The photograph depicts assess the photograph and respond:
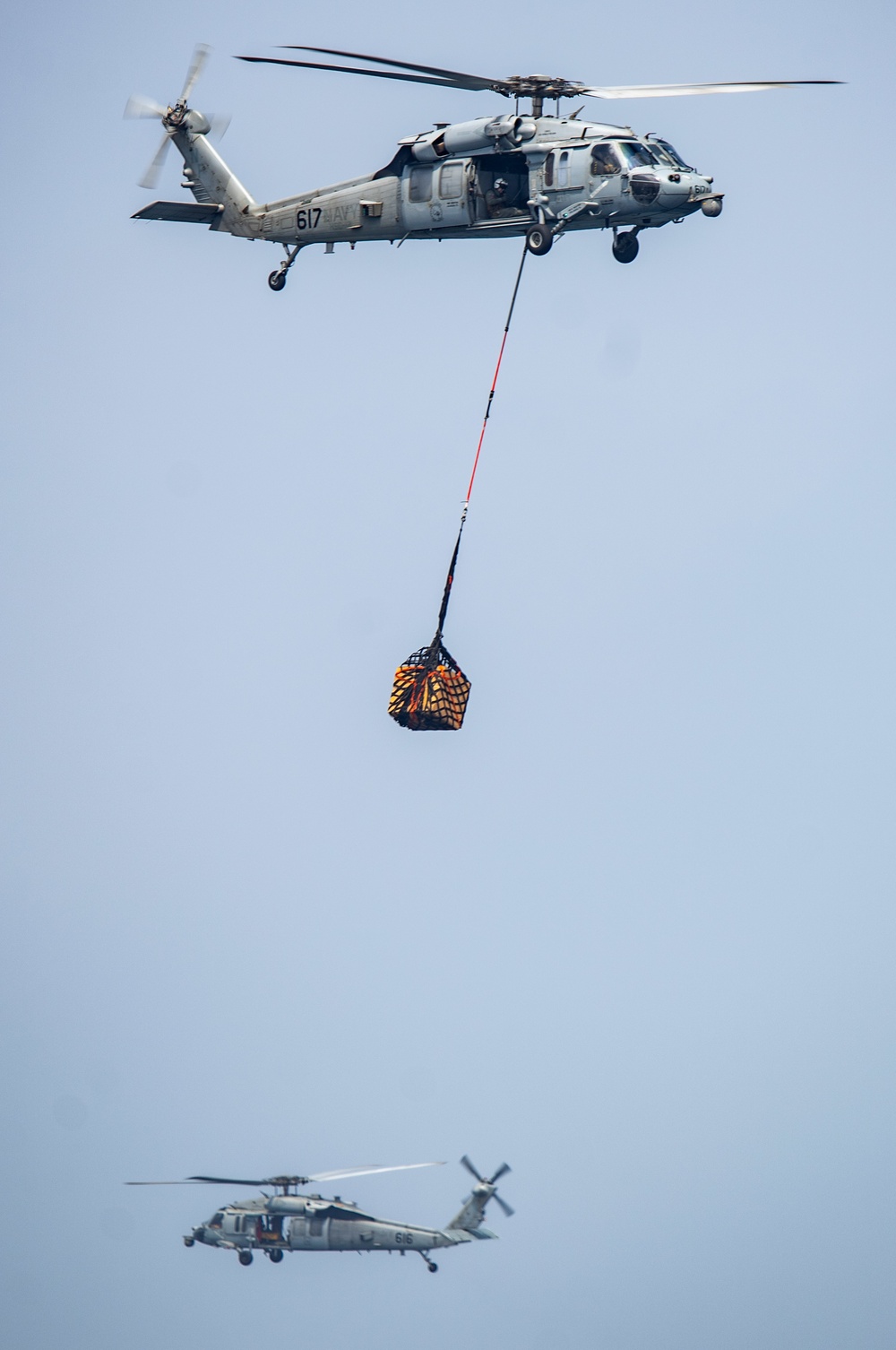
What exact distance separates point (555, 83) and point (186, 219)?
387 inches

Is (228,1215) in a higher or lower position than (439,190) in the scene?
lower

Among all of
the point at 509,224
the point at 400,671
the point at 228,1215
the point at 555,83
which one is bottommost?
the point at 228,1215

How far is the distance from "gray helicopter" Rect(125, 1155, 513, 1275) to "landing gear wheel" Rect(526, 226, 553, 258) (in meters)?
28.9

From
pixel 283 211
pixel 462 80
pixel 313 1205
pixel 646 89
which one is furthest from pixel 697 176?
pixel 313 1205

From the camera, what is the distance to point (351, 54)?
3319cm

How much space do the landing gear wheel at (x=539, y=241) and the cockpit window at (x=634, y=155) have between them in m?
1.85

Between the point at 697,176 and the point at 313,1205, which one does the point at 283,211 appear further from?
the point at 313,1205

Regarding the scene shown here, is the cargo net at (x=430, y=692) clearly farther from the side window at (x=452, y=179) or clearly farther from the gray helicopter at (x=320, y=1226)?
the gray helicopter at (x=320, y=1226)

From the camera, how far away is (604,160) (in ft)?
117

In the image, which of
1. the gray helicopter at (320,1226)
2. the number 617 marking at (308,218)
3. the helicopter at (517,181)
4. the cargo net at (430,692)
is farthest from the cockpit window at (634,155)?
the gray helicopter at (320,1226)

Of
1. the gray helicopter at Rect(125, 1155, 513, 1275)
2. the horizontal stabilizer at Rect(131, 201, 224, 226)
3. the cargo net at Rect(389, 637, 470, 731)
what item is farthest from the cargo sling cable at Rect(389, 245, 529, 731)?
the gray helicopter at Rect(125, 1155, 513, 1275)

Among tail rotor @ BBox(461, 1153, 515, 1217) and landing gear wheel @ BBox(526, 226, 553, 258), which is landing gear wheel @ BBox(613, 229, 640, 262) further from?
tail rotor @ BBox(461, 1153, 515, 1217)

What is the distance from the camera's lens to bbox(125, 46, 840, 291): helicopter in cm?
3516

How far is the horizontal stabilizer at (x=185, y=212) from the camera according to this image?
41.8m
